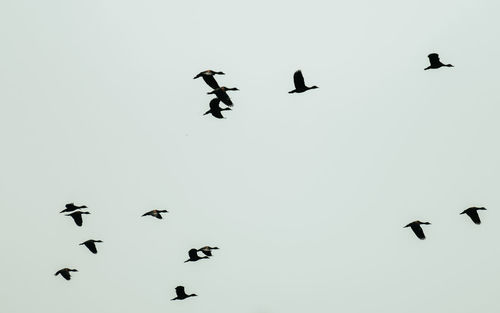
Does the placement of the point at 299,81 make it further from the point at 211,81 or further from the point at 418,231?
the point at 418,231

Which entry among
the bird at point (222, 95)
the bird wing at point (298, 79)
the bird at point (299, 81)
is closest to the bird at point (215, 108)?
the bird at point (222, 95)

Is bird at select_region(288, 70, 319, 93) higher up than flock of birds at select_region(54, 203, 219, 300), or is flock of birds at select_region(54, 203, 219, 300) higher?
bird at select_region(288, 70, 319, 93)

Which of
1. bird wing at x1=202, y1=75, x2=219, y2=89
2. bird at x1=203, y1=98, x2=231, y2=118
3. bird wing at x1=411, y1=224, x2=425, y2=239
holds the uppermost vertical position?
bird wing at x1=202, y1=75, x2=219, y2=89

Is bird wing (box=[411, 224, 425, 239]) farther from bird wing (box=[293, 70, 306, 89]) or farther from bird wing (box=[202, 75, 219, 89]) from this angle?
bird wing (box=[202, 75, 219, 89])

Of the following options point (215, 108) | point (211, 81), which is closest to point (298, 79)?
point (211, 81)

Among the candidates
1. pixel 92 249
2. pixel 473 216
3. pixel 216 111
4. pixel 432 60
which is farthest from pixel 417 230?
pixel 92 249

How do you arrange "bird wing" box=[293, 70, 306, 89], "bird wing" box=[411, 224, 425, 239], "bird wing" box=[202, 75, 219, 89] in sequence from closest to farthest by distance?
"bird wing" box=[293, 70, 306, 89], "bird wing" box=[202, 75, 219, 89], "bird wing" box=[411, 224, 425, 239]

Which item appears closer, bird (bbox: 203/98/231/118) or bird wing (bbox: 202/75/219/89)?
bird wing (bbox: 202/75/219/89)

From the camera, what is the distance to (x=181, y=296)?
42156mm

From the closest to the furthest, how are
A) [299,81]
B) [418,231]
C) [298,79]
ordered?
1. [298,79]
2. [299,81]
3. [418,231]

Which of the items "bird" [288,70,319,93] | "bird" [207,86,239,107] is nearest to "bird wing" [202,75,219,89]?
"bird" [207,86,239,107]

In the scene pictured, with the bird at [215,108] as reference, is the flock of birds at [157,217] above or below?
below

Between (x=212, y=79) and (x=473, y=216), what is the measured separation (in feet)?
46.8

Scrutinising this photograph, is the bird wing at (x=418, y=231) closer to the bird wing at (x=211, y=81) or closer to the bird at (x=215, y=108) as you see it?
the bird at (x=215, y=108)
